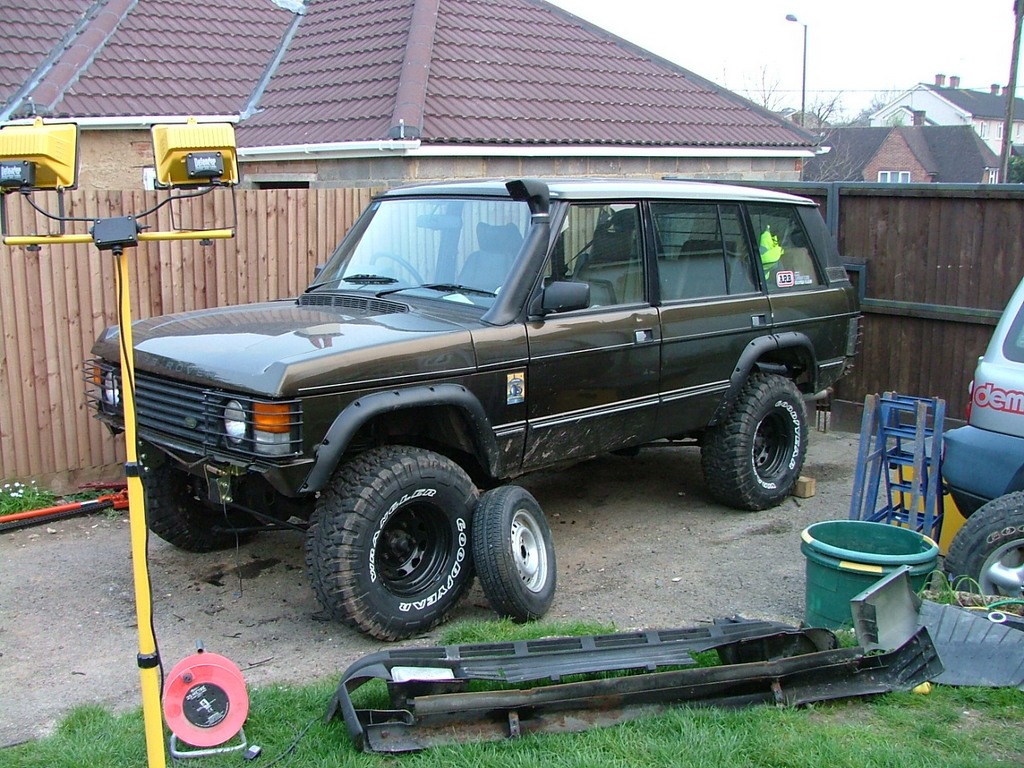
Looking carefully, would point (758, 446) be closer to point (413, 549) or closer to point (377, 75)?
point (413, 549)

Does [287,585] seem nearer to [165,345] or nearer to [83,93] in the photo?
[165,345]

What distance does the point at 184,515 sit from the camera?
19.6ft

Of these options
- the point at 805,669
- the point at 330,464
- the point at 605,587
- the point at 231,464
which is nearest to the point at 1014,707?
the point at 805,669

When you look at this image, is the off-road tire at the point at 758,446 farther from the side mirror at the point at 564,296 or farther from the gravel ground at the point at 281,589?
the side mirror at the point at 564,296

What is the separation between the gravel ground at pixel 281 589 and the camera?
15.5 feet

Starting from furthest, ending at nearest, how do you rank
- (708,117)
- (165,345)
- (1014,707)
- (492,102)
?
(708,117), (492,102), (165,345), (1014,707)

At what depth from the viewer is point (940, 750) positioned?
379cm

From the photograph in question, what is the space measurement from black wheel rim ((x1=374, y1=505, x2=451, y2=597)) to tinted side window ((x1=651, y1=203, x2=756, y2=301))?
219cm

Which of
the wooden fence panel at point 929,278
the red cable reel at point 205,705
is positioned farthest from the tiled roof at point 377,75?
the red cable reel at point 205,705

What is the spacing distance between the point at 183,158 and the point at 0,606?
3167 mm

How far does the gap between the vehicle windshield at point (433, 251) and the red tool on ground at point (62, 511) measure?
2.25 m

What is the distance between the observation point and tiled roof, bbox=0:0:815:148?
11039 millimetres

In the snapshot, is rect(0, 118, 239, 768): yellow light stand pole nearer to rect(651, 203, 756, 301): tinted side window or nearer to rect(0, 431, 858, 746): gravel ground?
rect(0, 431, 858, 746): gravel ground

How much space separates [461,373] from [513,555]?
0.94m
